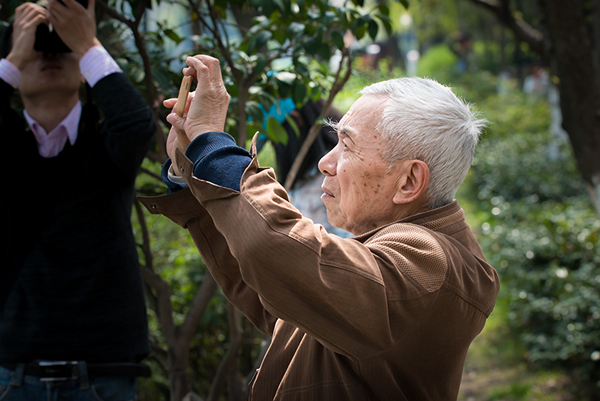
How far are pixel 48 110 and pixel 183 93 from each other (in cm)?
115

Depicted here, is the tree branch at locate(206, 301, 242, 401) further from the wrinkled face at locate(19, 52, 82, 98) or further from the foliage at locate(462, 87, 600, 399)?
the foliage at locate(462, 87, 600, 399)

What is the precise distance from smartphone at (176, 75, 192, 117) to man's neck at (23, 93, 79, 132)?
1105 mm

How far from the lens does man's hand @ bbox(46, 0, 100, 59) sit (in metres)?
1.98

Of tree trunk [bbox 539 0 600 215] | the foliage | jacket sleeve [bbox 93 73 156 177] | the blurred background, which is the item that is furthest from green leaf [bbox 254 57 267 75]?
tree trunk [bbox 539 0 600 215]

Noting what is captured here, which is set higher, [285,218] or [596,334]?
[285,218]

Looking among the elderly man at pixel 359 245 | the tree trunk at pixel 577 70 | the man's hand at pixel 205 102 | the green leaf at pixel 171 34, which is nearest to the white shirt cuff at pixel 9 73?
the green leaf at pixel 171 34

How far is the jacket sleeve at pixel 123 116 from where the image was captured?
1956 mm

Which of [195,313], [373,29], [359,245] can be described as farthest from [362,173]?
[195,313]

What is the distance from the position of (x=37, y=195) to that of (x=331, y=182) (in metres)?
1.22

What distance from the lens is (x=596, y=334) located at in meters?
4.39

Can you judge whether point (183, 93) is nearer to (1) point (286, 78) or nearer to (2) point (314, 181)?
(1) point (286, 78)

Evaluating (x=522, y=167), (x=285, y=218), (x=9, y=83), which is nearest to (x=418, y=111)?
(x=285, y=218)

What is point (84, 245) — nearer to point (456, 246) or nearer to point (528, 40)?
point (456, 246)

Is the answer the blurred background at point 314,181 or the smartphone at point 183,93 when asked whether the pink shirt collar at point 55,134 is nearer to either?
the blurred background at point 314,181
